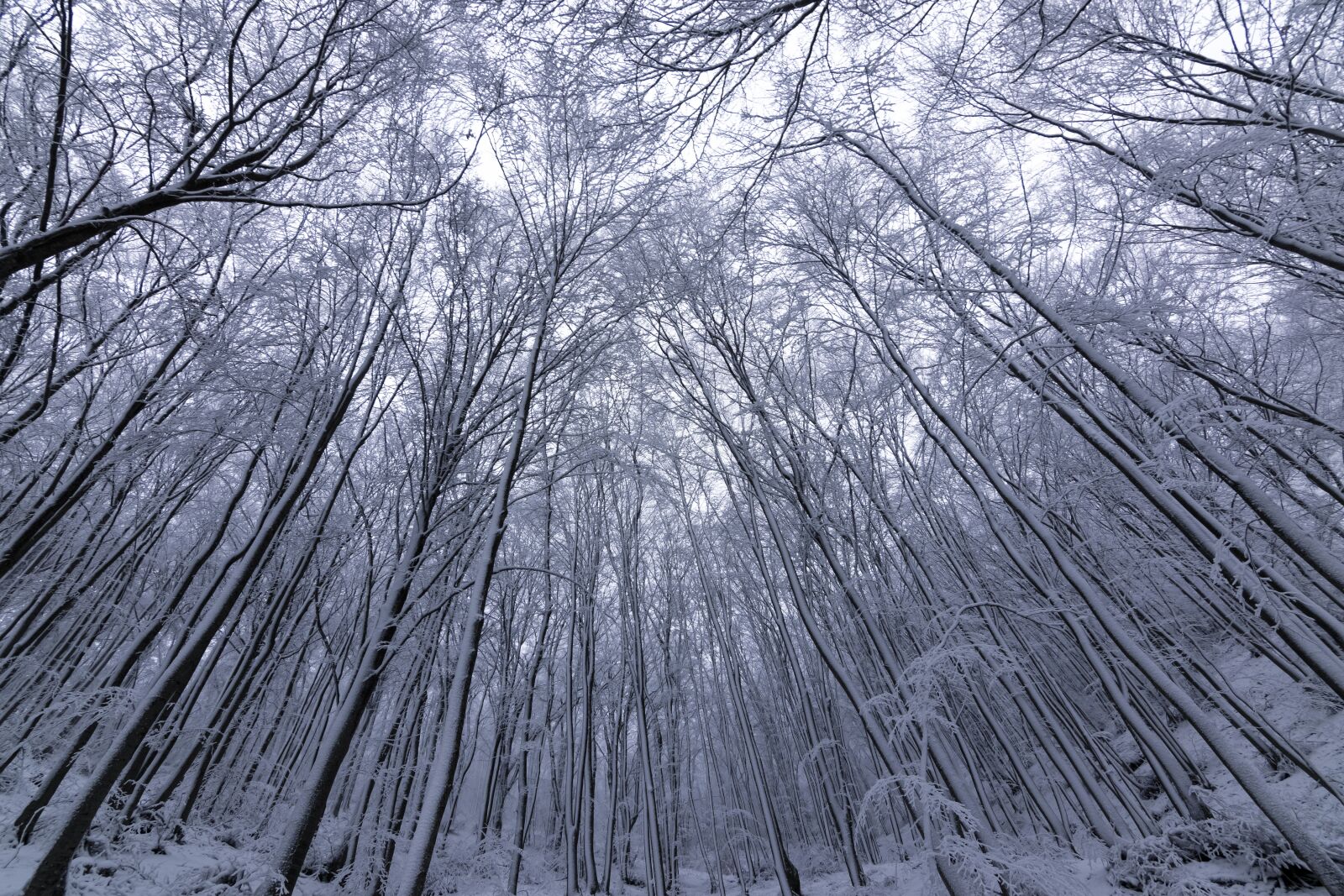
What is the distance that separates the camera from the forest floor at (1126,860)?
9.53 feet

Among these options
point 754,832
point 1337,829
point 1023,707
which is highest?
point 754,832

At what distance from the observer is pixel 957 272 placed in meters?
3.58

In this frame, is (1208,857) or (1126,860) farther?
(1208,857)

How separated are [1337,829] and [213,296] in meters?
9.02

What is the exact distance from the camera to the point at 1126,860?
3.10 metres

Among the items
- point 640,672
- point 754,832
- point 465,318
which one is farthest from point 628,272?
point 754,832

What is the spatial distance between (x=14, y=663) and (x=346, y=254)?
5133 mm

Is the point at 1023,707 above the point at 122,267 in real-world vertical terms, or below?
below

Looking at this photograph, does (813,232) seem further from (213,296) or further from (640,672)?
(640,672)

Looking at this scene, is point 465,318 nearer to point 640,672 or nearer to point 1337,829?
point 640,672

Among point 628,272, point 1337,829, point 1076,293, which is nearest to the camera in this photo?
point 1076,293

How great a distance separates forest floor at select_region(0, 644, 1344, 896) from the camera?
2.91 m

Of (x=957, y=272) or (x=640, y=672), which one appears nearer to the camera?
(x=957, y=272)

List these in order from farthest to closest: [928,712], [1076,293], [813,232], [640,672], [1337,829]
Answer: [640,672] < [813,232] < [1337,829] < [1076,293] < [928,712]
